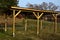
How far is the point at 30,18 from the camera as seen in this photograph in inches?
1566

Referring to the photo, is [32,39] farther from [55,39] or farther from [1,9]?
[1,9]

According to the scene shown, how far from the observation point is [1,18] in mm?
34625

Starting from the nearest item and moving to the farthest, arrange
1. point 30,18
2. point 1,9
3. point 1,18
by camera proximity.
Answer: point 1,9 < point 1,18 < point 30,18

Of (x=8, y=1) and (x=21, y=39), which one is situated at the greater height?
(x=8, y=1)

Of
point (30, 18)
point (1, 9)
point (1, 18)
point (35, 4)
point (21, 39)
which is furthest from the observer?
point (35, 4)

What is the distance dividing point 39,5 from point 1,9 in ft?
135

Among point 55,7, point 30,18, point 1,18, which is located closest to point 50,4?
point 55,7

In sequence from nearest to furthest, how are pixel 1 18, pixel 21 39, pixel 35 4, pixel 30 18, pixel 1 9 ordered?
pixel 21 39, pixel 1 9, pixel 1 18, pixel 30 18, pixel 35 4

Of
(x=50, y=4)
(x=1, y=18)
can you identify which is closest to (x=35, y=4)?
(x=50, y=4)

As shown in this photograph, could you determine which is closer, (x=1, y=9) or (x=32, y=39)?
(x=32, y=39)

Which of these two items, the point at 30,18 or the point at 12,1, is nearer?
the point at 12,1

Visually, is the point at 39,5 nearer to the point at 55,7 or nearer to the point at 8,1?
the point at 55,7

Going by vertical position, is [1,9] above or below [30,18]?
above

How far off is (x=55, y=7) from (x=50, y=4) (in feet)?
7.78
